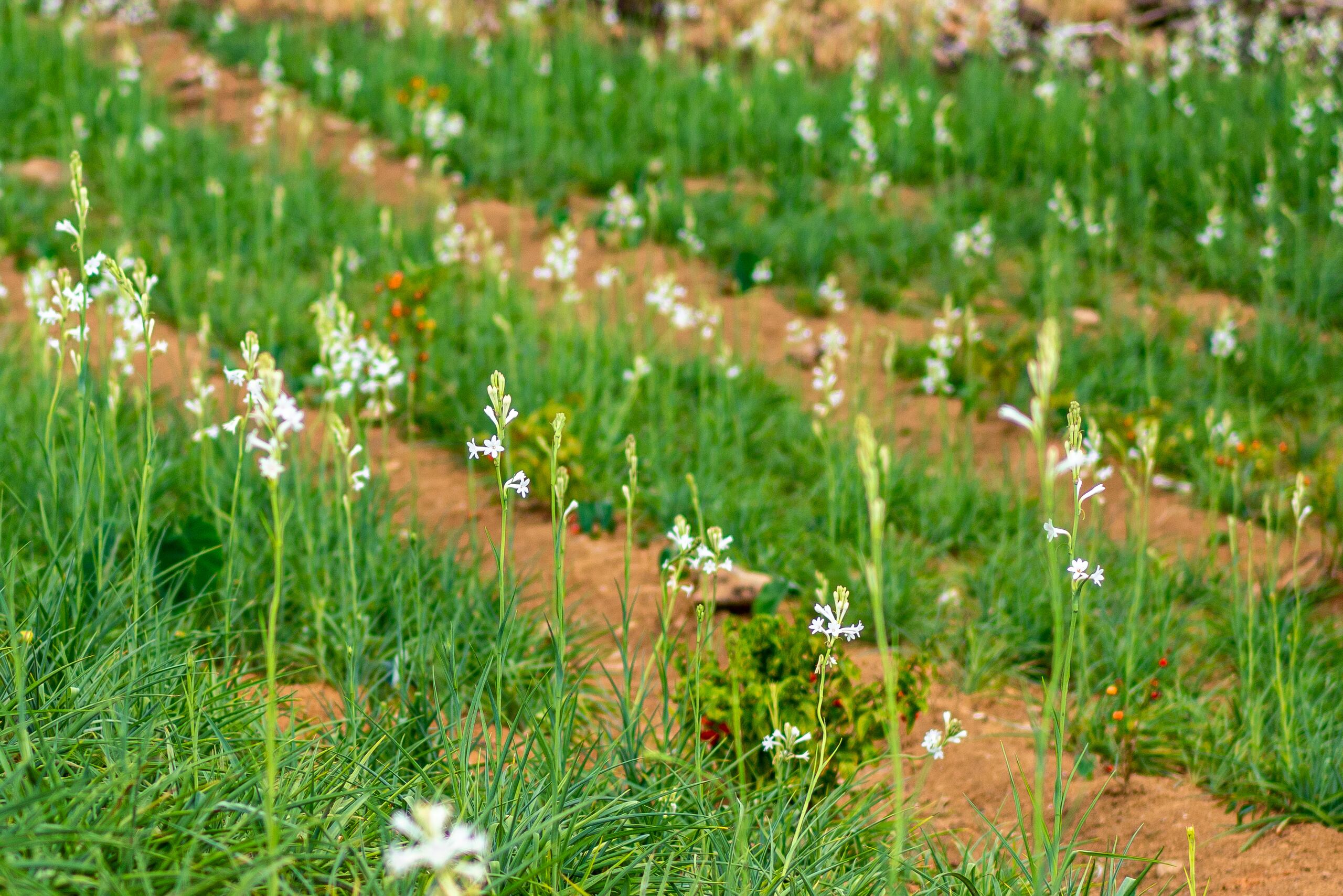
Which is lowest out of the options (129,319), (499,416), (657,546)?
(657,546)

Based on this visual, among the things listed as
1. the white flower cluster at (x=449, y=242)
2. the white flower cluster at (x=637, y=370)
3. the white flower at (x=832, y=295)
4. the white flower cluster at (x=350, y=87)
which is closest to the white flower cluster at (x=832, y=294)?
the white flower at (x=832, y=295)

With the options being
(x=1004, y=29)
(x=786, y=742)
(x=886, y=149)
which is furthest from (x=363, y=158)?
(x=786, y=742)

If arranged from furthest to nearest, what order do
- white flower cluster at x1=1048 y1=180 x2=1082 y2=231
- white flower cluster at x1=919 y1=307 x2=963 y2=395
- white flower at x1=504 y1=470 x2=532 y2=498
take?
1. white flower cluster at x1=1048 y1=180 x2=1082 y2=231
2. white flower cluster at x1=919 y1=307 x2=963 y2=395
3. white flower at x1=504 y1=470 x2=532 y2=498

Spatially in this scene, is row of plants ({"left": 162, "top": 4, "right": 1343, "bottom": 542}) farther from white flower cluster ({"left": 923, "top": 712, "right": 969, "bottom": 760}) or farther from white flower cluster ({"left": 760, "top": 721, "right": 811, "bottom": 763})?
white flower cluster ({"left": 760, "top": 721, "right": 811, "bottom": 763})

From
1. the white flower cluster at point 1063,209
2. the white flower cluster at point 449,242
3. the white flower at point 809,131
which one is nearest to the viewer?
the white flower cluster at point 449,242

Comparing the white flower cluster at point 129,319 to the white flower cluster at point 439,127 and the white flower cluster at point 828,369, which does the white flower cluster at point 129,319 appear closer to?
the white flower cluster at point 828,369

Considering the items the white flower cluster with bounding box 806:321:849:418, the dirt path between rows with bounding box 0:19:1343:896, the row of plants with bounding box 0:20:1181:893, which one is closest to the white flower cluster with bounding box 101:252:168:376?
the row of plants with bounding box 0:20:1181:893

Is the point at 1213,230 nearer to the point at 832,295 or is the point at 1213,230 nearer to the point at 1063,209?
the point at 1063,209

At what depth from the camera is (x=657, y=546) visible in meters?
3.81

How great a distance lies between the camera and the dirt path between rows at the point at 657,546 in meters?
2.51

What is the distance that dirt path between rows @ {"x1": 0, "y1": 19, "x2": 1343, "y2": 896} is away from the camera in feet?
8.24

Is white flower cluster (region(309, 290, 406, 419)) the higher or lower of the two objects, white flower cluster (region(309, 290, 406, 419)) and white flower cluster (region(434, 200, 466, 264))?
the higher

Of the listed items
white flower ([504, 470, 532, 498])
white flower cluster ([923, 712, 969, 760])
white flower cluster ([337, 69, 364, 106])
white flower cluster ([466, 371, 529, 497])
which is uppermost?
white flower cluster ([466, 371, 529, 497])

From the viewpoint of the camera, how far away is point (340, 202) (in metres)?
6.20
